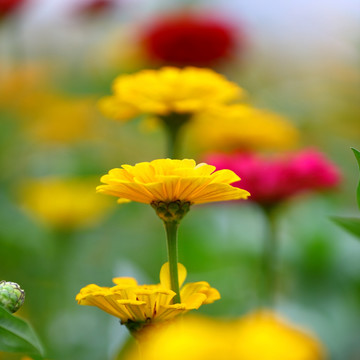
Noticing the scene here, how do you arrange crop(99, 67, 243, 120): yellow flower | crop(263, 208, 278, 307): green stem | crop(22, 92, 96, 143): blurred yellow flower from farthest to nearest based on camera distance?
1. crop(22, 92, 96, 143): blurred yellow flower
2. crop(263, 208, 278, 307): green stem
3. crop(99, 67, 243, 120): yellow flower

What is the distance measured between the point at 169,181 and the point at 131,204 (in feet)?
2.57

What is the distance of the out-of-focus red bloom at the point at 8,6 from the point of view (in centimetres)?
105

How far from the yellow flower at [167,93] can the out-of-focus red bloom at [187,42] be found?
549 mm

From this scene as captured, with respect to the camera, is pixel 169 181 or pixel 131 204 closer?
pixel 169 181

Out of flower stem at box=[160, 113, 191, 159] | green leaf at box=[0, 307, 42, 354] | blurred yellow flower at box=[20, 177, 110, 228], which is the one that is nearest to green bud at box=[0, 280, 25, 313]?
green leaf at box=[0, 307, 42, 354]

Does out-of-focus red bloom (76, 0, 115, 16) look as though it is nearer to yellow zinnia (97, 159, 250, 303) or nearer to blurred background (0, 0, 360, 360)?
blurred background (0, 0, 360, 360)

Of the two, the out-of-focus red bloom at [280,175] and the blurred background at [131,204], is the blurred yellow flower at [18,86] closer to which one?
the blurred background at [131,204]

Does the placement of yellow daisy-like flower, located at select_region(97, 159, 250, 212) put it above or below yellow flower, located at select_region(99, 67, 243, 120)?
below

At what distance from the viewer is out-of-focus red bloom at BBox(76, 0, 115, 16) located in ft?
4.16

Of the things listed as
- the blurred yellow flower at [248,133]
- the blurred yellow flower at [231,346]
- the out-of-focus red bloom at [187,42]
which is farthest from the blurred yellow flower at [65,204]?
the blurred yellow flower at [231,346]

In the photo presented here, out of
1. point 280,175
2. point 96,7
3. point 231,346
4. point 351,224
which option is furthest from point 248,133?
point 231,346

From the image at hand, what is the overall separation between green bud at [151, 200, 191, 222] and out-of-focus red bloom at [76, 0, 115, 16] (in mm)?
985

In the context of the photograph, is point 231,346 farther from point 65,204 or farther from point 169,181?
point 65,204

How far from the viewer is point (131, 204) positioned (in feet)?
3.58
